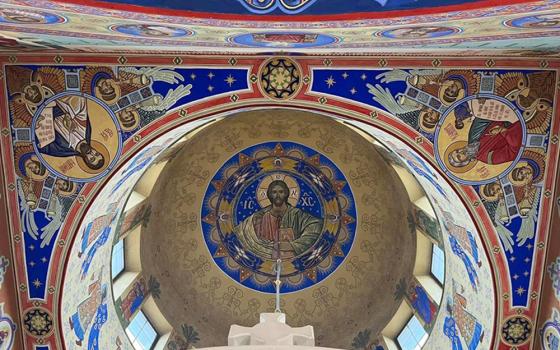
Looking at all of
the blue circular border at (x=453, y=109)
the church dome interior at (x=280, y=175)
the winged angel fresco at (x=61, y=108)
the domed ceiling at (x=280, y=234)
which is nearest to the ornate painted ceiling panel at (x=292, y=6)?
the church dome interior at (x=280, y=175)

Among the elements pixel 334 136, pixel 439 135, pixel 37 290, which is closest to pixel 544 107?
pixel 439 135

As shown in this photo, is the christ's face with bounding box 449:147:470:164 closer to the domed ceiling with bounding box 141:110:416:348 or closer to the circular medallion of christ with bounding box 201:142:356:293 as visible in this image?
the domed ceiling with bounding box 141:110:416:348

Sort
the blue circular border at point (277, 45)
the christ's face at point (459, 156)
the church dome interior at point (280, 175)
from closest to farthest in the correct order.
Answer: the church dome interior at point (280, 175), the blue circular border at point (277, 45), the christ's face at point (459, 156)

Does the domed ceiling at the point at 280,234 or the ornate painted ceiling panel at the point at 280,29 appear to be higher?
the ornate painted ceiling panel at the point at 280,29

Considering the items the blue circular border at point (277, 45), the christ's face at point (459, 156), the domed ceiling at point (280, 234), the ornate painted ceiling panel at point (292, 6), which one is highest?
the ornate painted ceiling panel at point (292, 6)

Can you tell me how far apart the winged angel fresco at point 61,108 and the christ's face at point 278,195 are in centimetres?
665

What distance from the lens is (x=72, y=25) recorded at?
22.8 ft

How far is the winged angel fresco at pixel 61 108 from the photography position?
1088 centimetres

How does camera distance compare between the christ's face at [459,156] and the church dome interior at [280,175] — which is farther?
the christ's face at [459,156]

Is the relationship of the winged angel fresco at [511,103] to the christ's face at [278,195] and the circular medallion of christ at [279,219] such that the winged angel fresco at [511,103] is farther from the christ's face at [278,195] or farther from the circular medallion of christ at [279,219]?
the christ's face at [278,195]

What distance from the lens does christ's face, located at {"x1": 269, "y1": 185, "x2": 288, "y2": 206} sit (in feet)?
58.0

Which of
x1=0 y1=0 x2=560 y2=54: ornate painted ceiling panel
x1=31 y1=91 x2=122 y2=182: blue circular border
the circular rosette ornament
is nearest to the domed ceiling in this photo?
x1=31 y1=91 x2=122 y2=182: blue circular border

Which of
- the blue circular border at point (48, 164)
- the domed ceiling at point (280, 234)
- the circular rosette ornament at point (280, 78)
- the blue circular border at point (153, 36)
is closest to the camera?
the blue circular border at point (153, 36)

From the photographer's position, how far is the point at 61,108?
11.2 m
